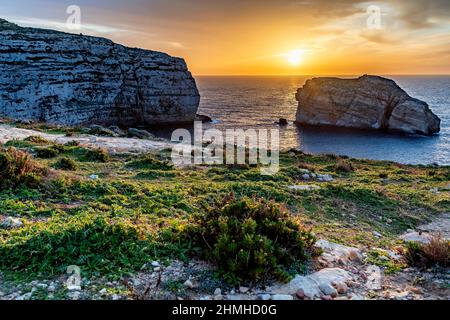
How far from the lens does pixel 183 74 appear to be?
73.9 meters

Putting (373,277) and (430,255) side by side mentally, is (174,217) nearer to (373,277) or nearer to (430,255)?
(373,277)

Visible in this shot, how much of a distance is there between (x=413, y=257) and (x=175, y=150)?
58.7 ft

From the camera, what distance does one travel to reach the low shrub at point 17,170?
985 cm

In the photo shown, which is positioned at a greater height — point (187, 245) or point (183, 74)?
point (183, 74)

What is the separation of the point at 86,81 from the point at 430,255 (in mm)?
60947

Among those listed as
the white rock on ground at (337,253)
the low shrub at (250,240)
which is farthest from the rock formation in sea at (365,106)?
the low shrub at (250,240)

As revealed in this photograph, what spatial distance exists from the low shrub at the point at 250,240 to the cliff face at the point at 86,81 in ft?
176

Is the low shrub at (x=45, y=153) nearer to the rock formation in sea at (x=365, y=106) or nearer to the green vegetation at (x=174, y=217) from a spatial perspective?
the green vegetation at (x=174, y=217)

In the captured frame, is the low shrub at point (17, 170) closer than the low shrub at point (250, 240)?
No

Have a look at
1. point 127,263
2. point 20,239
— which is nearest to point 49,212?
point 20,239

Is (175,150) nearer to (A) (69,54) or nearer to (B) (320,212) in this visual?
(B) (320,212)

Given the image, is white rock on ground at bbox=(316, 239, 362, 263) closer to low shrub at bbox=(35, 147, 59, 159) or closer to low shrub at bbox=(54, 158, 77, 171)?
low shrub at bbox=(54, 158, 77, 171)

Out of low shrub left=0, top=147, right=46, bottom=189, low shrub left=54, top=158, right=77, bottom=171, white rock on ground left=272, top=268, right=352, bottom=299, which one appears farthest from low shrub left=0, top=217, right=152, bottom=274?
low shrub left=54, top=158, right=77, bottom=171
